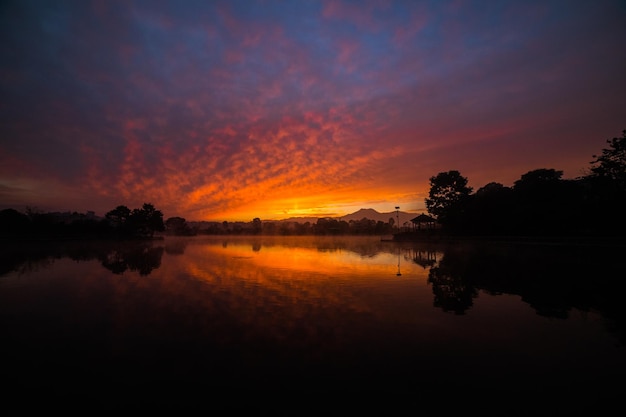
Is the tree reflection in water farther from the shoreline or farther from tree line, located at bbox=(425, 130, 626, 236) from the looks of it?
tree line, located at bbox=(425, 130, 626, 236)

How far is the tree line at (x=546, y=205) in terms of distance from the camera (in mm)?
31156

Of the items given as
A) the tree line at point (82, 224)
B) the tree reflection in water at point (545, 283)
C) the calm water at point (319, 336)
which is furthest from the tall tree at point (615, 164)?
the tree line at point (82, 224)

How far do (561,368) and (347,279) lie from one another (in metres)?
10.8

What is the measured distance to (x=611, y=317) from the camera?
939cm

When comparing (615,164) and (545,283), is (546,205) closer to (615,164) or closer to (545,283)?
(615,164)

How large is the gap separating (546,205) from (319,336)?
42.4 metres

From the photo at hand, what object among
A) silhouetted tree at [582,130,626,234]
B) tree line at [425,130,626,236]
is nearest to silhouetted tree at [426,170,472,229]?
tree line at [425,130,626,236]

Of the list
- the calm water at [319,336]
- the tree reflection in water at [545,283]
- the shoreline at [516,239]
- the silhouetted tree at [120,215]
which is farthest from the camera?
the silhouetted tree at [120,215]

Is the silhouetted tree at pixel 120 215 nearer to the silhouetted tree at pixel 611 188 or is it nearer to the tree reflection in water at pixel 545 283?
the tree reflection in water at pixel 545 283

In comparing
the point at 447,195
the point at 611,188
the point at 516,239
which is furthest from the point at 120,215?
the point at 611,188

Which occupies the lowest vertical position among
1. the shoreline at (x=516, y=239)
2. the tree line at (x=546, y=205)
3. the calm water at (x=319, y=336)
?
the calm water at (x=319, y=336)

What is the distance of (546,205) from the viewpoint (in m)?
38.3

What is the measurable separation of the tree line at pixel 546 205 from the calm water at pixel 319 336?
23255 mm

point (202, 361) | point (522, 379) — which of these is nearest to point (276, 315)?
point (202, 361)
